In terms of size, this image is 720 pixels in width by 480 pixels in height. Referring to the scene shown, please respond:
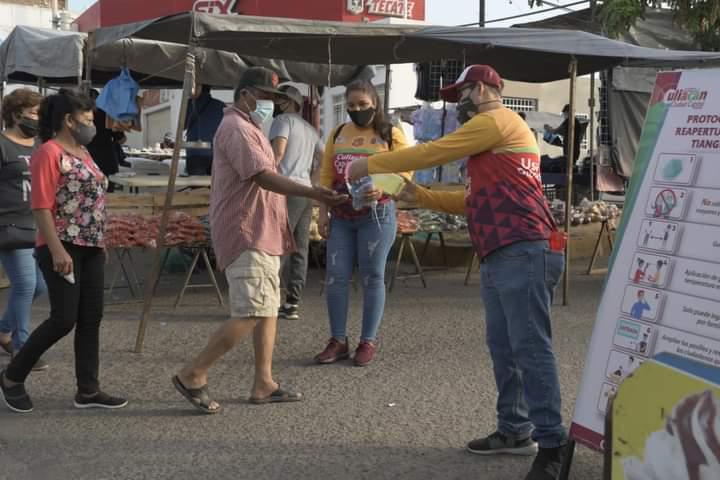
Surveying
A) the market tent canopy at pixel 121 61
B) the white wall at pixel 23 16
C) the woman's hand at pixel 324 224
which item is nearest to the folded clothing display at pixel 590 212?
the market tent canopy at pixel 121 61

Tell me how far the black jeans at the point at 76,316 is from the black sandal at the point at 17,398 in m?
0.06

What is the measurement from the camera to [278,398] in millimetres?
5086

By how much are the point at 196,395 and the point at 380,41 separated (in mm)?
3757

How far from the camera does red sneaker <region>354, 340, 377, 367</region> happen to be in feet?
19.5

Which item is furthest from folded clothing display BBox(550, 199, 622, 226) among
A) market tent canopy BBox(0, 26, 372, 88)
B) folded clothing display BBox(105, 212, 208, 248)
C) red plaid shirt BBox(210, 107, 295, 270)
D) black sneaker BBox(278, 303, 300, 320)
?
red plaid shirt BBox(210, 107, 295, 270)

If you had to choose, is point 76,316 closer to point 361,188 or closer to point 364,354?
point 361,188

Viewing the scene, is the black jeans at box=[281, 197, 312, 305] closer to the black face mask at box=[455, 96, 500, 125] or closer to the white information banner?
the black face mask at box=[455, 96, 500, 125]

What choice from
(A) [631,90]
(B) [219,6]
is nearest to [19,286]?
(A) [631,90]

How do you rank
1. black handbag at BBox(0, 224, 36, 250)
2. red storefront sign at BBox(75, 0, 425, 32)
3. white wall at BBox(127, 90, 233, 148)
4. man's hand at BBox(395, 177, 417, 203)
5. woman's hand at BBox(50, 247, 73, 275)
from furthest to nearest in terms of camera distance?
white wall at BBox(127, 90, 233, 148)
red storefront sign at BBox(75, 0, 425, 32)
black handbag at BBox(0, 224, 36, 250)
woman's hand at BBox(50, 247, 73, 275)
man's hand at BBox(395, 177, 417, 203)

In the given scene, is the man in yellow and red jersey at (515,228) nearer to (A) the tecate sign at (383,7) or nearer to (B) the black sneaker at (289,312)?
(B) the black sneaker at (289,312)

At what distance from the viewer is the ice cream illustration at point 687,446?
2.00 meters

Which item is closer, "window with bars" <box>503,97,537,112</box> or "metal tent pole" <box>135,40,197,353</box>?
"metal tent pole" <box>135,40,197,353</box>

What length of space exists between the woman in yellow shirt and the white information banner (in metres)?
2.52

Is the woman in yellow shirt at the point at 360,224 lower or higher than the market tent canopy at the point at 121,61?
lower
